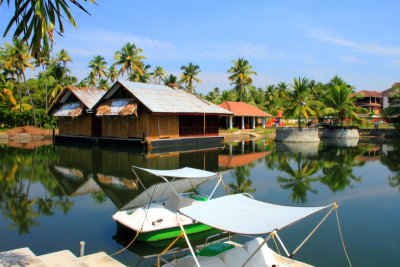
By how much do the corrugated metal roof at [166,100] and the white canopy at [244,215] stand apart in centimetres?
2094

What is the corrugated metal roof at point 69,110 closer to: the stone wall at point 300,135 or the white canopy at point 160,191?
the stone wall at point 300,135

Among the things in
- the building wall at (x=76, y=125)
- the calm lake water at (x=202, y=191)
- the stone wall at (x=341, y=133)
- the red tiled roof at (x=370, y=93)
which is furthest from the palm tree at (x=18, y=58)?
the red tiled roof at (x=370, y=93)

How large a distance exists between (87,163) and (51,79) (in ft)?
110

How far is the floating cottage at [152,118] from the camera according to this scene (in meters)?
27.4

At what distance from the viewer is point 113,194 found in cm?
1144

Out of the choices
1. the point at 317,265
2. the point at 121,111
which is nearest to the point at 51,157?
the point at 121,111

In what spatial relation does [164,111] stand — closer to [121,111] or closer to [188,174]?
[121,111]

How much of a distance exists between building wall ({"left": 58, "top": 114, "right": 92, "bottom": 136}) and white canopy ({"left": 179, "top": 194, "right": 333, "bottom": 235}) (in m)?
29.9

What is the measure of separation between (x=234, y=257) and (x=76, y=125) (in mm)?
32872

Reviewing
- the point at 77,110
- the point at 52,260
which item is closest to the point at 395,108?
the point at 77,110

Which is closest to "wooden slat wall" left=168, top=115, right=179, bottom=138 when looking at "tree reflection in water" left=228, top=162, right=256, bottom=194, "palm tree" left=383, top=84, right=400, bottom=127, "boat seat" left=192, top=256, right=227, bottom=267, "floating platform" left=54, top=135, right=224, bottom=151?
"floating platform" left=54, top=135, right=224, bottom=151

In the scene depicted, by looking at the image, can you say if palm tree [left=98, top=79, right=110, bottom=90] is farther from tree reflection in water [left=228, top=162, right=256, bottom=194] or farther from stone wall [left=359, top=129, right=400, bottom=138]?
tree reflection in water [left=228, top=162, right=256, bottom=194]

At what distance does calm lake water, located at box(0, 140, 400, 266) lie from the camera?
7.12 meters

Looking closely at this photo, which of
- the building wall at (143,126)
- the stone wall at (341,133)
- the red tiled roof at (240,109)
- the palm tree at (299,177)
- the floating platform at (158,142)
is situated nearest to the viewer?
the palm tree at (299,177)
